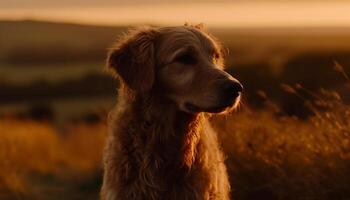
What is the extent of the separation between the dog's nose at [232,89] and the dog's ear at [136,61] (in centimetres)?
62

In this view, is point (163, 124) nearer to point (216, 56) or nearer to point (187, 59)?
point (187, 59)

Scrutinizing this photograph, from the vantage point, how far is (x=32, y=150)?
13.2m

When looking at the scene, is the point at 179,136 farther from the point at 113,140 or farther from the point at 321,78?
the point at 321,78

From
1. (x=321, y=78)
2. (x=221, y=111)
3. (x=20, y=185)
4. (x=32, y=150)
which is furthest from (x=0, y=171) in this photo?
(x=321, y=78)

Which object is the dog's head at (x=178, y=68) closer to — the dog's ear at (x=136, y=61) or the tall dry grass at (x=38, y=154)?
the dog's ear at (x=136, y=61)

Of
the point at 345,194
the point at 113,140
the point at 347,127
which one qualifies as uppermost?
the point at 113,140

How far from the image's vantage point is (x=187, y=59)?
6.03 meters

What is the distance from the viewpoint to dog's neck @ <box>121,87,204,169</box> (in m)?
6.05

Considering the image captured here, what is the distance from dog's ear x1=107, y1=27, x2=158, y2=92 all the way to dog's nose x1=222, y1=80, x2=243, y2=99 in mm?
618

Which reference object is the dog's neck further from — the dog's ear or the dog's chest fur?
the dog's ear

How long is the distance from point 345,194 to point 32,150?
687cm

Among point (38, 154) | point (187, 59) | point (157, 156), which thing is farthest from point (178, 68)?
point (38, 154)

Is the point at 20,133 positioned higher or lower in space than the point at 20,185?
lower

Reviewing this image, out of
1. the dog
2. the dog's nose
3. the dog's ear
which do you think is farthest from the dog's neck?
the dog's nose
